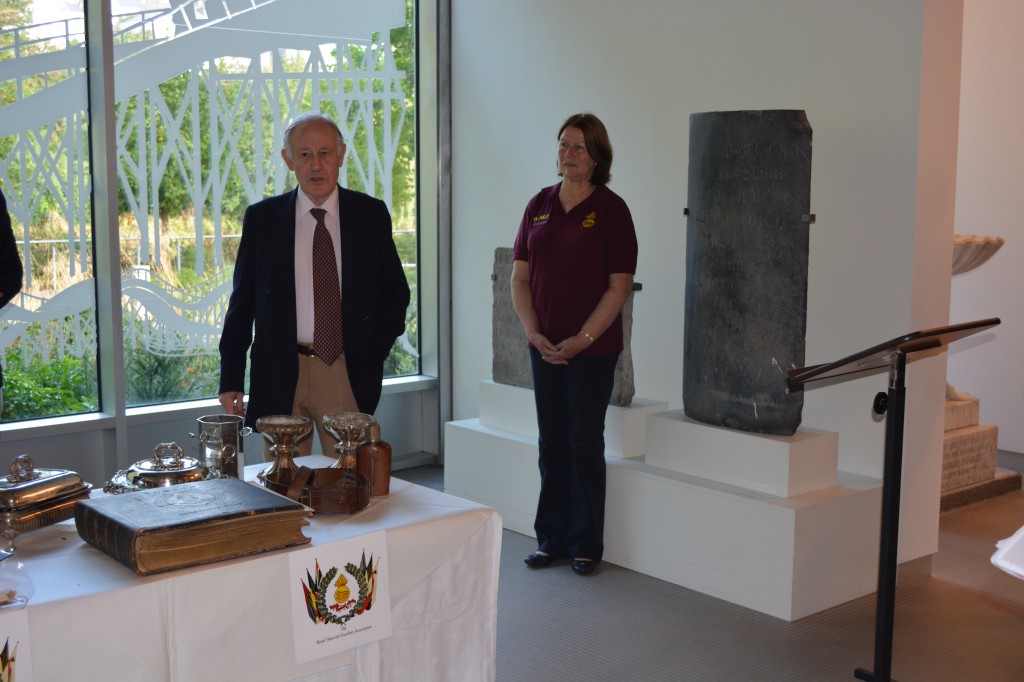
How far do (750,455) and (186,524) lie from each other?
98.4 inches

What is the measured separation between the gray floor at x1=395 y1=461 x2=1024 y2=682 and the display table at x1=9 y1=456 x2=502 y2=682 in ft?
3.80

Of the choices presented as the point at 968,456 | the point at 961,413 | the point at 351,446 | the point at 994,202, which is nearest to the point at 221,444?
the point at 351,446

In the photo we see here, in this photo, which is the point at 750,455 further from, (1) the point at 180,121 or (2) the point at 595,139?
(1) the point at 180,121

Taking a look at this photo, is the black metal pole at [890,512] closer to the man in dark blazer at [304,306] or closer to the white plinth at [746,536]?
the white plinth at [746,536]

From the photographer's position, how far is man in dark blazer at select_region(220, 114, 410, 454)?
2705 millimetres

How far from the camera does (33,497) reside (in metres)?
1.74

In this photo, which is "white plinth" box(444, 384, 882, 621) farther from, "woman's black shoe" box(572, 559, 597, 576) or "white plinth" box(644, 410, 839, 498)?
"woman's black shoe" box(572, 559, 597, 576)

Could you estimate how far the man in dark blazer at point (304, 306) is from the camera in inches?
106

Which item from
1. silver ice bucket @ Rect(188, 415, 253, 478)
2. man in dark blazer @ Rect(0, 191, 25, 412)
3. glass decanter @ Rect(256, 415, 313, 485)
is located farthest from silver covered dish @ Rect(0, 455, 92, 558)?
man in dark blazer @ Rect(0, 191, 25, 412)

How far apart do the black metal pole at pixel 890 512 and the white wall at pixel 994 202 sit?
3.43m

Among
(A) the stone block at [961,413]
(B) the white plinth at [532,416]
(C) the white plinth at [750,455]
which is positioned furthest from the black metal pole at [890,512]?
(A) the stone block at [961,413]

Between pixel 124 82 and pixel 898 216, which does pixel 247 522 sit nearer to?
pixel 898 216

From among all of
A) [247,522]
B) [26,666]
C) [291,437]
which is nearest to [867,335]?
[291,437]

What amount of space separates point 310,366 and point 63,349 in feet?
7.65
